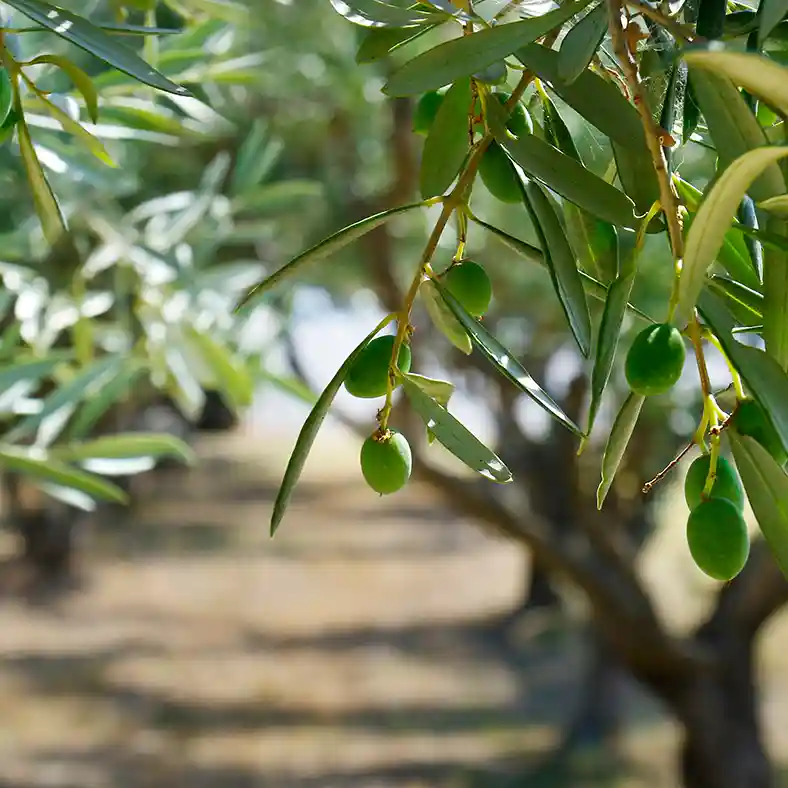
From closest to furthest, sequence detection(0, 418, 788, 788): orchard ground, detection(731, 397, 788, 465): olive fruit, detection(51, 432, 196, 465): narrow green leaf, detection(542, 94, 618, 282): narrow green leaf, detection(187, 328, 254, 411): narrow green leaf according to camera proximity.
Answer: detection(731, 397, 788, 465): olive fruit → detection(542, 94, 618, 282): narrow green leaf → detection(51, 432, 196, 465): narrow green leaf → detection(187, 328, 254, 411): narrow green leaf → detection(0, 418, 788, 788): orchard ground

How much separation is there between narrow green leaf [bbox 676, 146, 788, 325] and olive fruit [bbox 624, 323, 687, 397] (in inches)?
1.6

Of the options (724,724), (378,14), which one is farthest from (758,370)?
(724,724)

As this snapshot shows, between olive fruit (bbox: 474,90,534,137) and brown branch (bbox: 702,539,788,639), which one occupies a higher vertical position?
olive fruit (bbox: 474,90,534,137)

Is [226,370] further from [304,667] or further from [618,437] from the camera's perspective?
[304,667]

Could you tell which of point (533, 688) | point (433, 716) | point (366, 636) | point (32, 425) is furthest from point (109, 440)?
point (366, 636)

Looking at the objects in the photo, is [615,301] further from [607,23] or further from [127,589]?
[127,589]

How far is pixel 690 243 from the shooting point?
38 cm

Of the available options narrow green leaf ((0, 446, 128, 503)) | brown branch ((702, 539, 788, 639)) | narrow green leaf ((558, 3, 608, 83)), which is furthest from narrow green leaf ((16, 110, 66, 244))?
brown branch ((702, 539, 788, 639))

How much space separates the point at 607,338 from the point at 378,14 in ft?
0.65

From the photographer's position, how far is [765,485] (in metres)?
0.44

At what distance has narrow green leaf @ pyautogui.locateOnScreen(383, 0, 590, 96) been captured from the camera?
436 millimetres

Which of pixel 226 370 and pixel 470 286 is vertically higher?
pixel 470 286

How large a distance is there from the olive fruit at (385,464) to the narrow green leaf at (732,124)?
0.67ft

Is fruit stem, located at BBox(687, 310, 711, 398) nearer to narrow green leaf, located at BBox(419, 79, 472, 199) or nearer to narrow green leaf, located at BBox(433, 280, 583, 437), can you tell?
narrow green leaf, located at BBox(433, 280, 583, 437)
